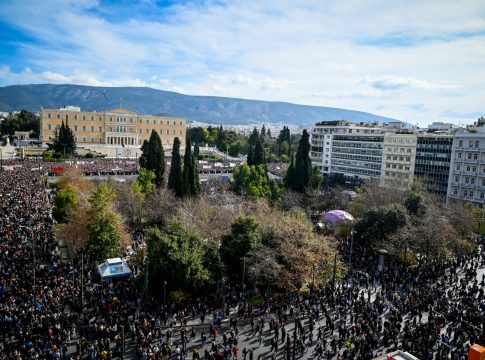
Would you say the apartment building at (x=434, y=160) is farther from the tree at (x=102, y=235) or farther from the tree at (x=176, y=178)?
the tree at (x=102, y=235)

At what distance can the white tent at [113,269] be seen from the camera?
2318 cm

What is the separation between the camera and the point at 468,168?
50938 millimetres

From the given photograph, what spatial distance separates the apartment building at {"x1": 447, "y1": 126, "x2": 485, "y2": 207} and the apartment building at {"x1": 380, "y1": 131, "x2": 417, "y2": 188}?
7.29 m

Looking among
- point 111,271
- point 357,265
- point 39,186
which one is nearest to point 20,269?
point 111,271

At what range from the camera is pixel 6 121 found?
101 meters

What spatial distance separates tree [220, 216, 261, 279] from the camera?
2442 centimetres

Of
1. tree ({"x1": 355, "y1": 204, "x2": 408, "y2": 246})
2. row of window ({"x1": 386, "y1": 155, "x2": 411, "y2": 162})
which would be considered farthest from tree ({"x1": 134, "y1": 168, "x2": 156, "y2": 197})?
row of window ({"x1": 386, "y1": 155, "x2": 411, "y2": 162})

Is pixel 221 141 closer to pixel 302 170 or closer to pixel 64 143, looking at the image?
pixel 64 143

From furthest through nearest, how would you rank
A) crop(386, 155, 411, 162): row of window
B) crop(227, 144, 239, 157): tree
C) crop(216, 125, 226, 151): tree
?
crop(216, 125, 226, 151): tree
crop(227, 144, 239, 157): tree
crop(386, 155, 411, 162): row of window

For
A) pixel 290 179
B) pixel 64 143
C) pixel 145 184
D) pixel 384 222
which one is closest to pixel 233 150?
pixel 64 143

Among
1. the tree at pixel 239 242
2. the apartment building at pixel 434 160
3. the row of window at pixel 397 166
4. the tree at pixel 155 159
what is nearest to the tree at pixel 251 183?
the tree at pixel 155 159

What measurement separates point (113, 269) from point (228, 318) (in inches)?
305

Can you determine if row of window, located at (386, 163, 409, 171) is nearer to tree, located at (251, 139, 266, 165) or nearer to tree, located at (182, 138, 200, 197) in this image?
tree, located at (251, 139, 266, 165)

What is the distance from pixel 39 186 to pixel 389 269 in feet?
133
